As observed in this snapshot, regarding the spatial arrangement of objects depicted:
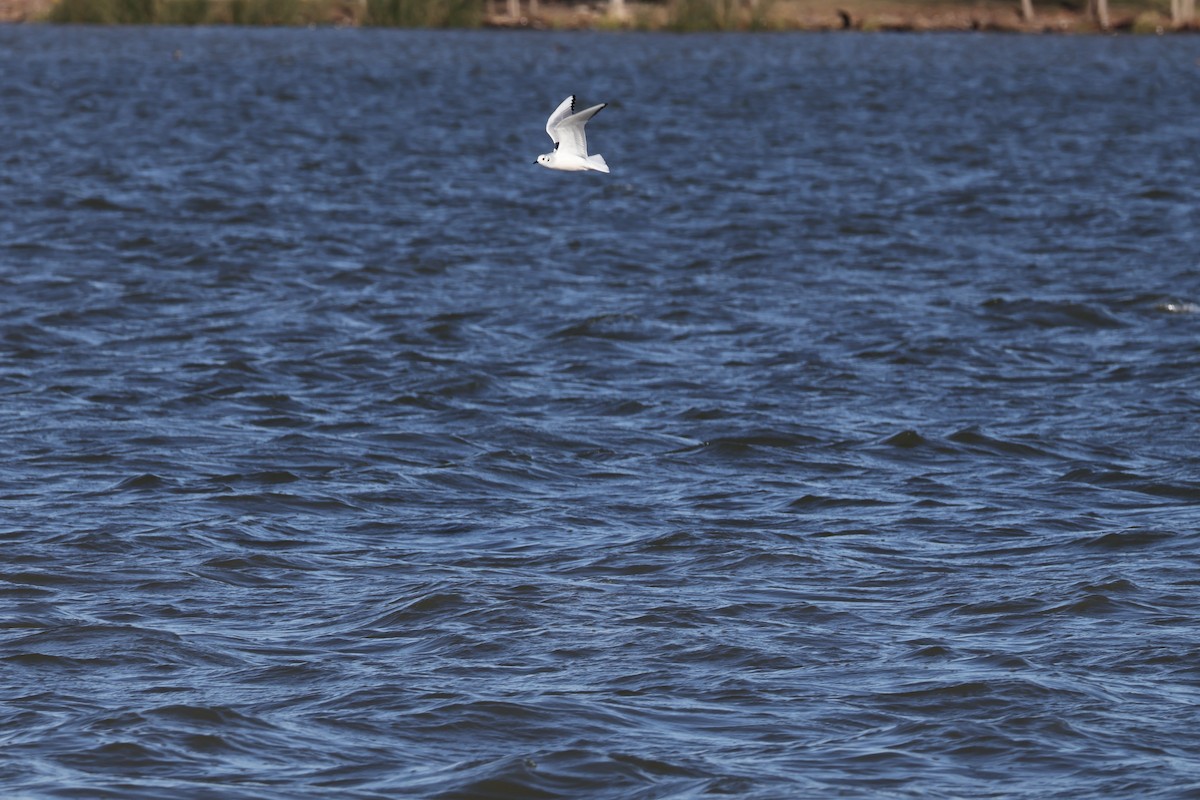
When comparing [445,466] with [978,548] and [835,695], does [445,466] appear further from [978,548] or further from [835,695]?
[835,695]

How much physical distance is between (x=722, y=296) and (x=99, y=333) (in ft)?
21.8

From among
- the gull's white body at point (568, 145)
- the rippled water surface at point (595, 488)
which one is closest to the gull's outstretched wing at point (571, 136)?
the gull's white body at point (568, 145)

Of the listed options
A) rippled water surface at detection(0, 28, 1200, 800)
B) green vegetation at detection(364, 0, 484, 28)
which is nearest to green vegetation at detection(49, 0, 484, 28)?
green vegetation at detection(364, 0, 484, 28)

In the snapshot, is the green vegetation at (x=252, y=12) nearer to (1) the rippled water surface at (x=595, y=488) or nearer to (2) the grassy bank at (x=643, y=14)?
(2) the grassy bank at (x=643, y=14)

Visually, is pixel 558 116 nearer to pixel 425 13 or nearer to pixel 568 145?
pixel 568 145

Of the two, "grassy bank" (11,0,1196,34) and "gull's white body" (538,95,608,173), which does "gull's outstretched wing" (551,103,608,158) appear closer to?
"gull's white body" (538,95,608,173)

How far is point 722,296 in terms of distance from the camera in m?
20.1

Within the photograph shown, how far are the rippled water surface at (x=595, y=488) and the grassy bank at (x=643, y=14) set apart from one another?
65550 millimetres

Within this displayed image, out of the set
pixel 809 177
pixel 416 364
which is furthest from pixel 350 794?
pixel 809 177

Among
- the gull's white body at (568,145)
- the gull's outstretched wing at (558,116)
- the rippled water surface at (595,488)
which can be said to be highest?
the gull's outstretched wing at (558,116)

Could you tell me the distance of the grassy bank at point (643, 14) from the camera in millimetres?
93500

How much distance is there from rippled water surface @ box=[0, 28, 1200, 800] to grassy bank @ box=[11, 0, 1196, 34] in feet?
215

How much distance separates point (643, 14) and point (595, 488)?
90498mm

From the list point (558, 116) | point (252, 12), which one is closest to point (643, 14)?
point (252, 12)
